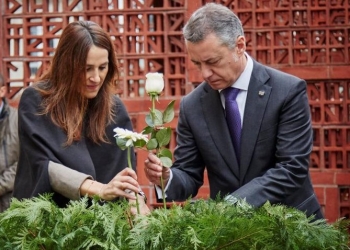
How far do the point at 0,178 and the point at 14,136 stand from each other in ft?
0.84

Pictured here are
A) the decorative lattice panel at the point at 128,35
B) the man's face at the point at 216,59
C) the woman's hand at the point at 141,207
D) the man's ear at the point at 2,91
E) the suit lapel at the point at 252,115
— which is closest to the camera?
the woman's hand at the point at 141,207

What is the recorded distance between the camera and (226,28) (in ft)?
13.5

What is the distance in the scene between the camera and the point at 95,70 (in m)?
4.33

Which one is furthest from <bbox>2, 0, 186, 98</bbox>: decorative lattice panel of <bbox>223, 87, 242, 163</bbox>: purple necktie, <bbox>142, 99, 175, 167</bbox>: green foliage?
<bbox>142, 99, 175, 167</bbox>: green foliage

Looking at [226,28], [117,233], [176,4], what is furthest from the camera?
[176,4]

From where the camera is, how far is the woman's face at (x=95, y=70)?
4320 mm

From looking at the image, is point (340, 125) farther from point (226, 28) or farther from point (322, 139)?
point (226, 28)

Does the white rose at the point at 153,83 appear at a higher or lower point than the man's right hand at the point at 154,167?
higher

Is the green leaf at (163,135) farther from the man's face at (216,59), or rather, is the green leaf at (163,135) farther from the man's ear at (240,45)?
the man's ear at (240,45)

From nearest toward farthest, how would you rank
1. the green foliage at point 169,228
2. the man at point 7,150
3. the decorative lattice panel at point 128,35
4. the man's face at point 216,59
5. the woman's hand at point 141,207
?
the green foliage at point 169,228
the woman's hand at point 141,207
the man's face at point 216,59
the man at point 7,150
the decorative lattice panel at point 128,35

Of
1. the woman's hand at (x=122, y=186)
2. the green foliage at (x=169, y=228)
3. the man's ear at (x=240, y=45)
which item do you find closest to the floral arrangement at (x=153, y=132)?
the woman's hand at (x=122, y=186)

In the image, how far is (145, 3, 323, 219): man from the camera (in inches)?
162

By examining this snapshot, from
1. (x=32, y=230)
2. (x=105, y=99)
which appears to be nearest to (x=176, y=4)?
(x=105, y=99)

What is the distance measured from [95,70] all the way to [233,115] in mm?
553
